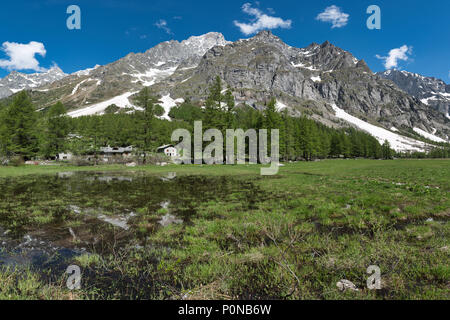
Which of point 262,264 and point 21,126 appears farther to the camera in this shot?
point 21,126

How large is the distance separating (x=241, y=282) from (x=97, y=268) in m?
3.40

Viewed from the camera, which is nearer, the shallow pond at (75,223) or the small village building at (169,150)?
the shallow pond at (75,223)

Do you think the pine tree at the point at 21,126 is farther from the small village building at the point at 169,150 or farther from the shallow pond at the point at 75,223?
the small village building at the point at 169,150

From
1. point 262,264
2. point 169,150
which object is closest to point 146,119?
point 169,150

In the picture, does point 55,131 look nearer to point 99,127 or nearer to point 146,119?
Answer: point 99,127

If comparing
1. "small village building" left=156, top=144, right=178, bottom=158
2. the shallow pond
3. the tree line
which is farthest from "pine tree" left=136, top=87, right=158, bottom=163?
"small village building" left=156, top=144, right=178, bottom=158

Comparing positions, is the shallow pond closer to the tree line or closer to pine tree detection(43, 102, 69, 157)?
the tree line

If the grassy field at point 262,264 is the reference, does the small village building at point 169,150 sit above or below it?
above

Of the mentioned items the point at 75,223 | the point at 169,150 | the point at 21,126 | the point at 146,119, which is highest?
the point at 146,119

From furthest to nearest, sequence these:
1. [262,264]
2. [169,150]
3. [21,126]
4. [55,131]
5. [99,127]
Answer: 1. [169,150]
2. [99,127]
3. [55,131]
4. [21,126]
5. [262,264]

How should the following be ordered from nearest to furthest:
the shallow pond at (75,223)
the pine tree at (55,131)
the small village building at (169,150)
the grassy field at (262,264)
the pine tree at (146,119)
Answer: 1. the grassy field at (262,264)
2. the shallow pond at (75,223)
3. the pine tree at (146,119)
4. the pine tree at (55,131)
5. the small village building at (169,150)

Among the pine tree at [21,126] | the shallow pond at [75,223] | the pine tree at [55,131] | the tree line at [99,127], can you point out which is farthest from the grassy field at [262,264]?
the pine tree at [55,131]

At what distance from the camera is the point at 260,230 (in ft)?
23.8

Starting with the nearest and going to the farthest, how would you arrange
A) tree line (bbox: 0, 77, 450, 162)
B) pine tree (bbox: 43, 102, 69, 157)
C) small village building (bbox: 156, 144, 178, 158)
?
tree line (bbox: 0, 77, 450, 162)
pine tree (bbox: 43, 102, 69, 157)
small village building (bbox: 156, 144, 178, 158)
